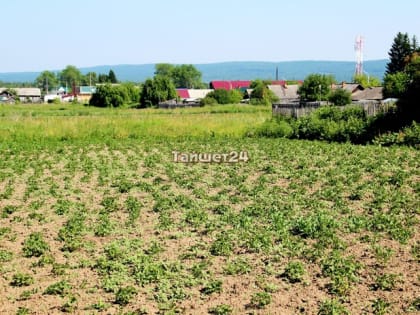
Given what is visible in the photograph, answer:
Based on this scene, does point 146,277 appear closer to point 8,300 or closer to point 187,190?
point 8,300

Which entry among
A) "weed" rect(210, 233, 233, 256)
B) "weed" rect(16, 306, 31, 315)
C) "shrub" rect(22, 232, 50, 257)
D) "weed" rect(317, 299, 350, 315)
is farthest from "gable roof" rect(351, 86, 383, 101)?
"weed" rect(16, 306, 31, 315)

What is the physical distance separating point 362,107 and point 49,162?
15588 millimetres

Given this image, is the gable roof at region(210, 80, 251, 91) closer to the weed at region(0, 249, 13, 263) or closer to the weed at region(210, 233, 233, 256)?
the weed at region(210, 233, 233, 256)

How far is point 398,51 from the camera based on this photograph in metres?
84.9

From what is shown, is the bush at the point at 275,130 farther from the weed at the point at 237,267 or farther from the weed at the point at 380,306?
the weed at the point at 380,306

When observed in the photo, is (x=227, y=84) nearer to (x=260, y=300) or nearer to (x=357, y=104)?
(x=357, y=104)

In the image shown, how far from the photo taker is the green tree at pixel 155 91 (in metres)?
74.2

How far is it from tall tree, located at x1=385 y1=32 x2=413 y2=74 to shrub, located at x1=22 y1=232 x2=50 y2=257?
259 feet

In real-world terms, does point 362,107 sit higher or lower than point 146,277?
higher

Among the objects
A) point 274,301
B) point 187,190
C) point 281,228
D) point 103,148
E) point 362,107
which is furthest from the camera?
point 362,107

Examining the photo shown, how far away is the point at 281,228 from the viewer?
910 centimetres

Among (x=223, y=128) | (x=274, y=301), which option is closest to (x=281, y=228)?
(x=274, y=301)

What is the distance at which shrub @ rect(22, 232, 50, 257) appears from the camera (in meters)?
8.18

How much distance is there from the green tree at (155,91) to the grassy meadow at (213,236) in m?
57.5
